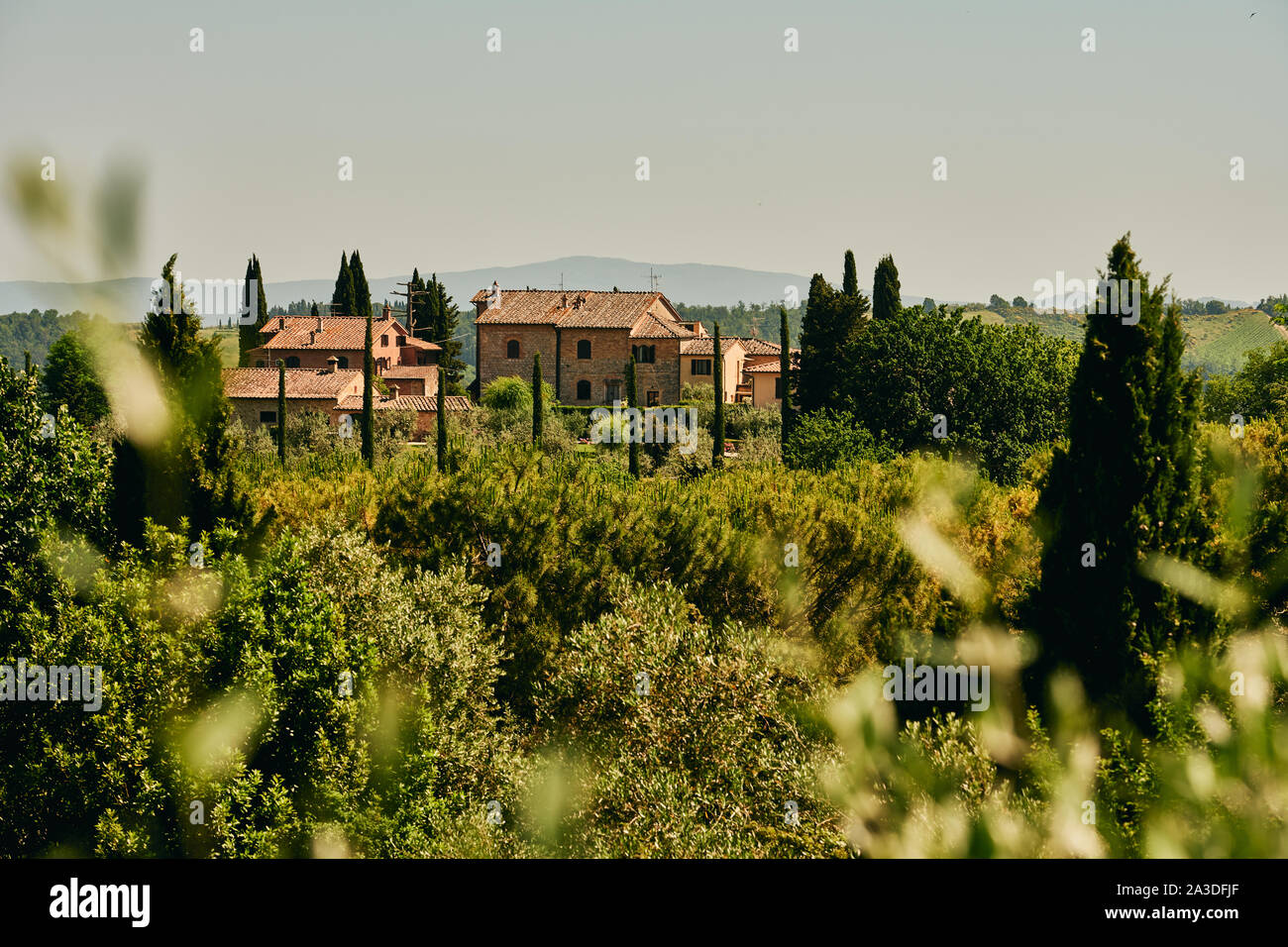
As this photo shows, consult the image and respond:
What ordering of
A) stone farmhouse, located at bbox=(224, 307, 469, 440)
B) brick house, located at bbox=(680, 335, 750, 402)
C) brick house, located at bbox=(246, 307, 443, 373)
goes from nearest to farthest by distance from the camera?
stone farmhouse, located at bbox=(224, 307, 469, 440), brick house, located at bbox=(680, 335, 750, 402), brick house, located at bbox=(246, 307, 443, 373)

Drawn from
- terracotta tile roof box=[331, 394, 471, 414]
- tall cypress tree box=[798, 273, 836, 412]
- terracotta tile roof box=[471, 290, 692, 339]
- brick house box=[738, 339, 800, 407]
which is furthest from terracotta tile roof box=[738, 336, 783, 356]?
tall cypress tree box=[798, 273, 836, 412]

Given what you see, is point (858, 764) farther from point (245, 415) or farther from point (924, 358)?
point (245, 415)

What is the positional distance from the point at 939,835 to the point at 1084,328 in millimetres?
14359

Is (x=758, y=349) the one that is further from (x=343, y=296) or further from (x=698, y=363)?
(x=343, y=296)

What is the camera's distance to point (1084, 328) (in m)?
16.0

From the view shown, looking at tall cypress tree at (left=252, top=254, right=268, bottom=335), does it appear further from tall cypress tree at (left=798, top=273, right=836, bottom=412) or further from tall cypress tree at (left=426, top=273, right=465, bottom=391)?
tall cypress tree at (left=798, top=273, right=836, bottom=412)

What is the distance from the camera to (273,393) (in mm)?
67625

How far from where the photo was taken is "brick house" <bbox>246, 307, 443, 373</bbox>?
80250 mm

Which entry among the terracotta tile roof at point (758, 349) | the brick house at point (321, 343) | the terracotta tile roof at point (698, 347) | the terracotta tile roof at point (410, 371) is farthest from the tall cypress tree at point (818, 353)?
the terracotta tile roof at point (410, 371)

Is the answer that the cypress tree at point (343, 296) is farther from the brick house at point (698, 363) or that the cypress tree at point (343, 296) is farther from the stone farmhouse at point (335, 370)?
the brick house at point (698, 363)
